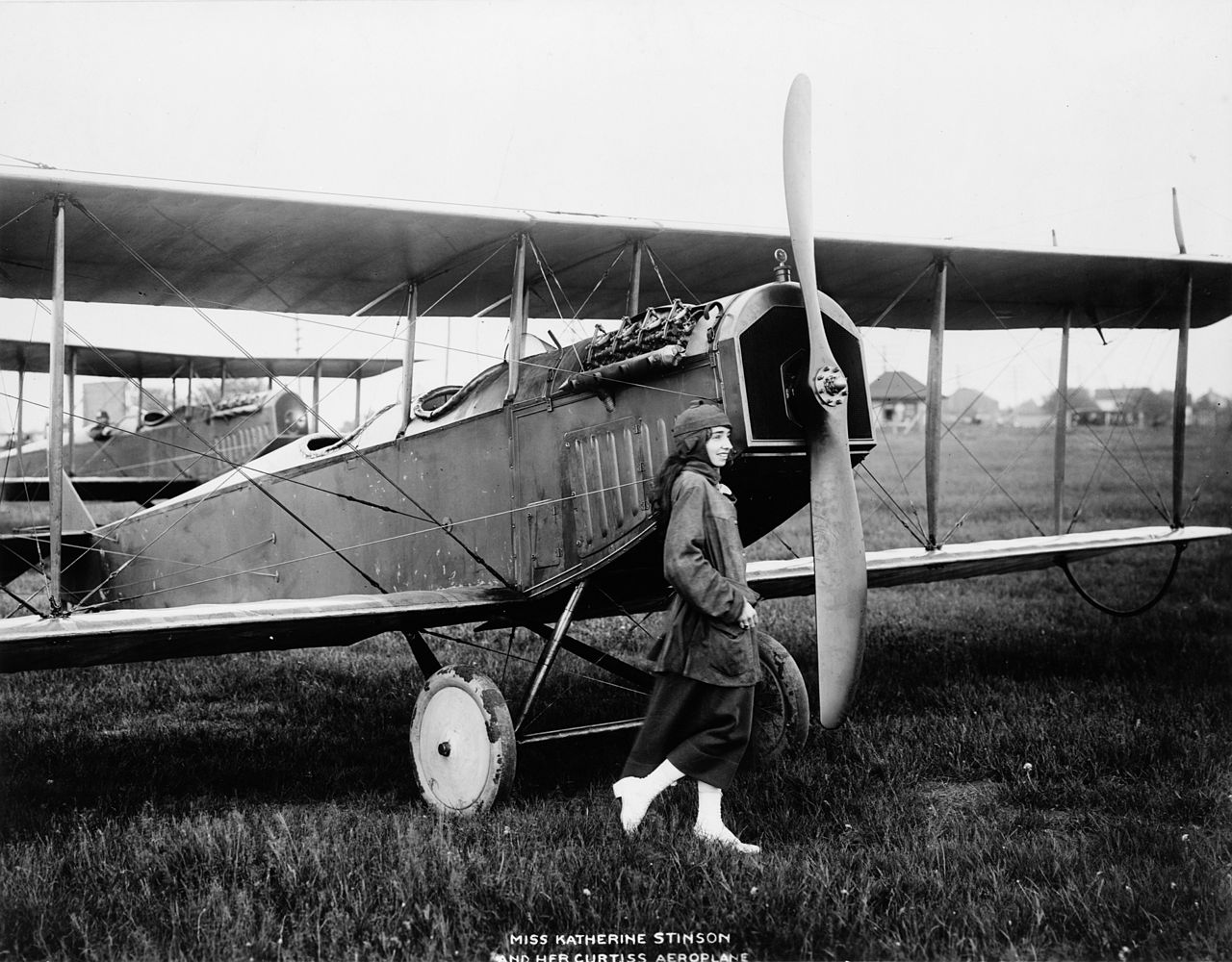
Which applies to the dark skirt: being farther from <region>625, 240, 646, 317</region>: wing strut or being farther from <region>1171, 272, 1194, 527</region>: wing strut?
<region>1171, 272, 1194, 527</region>: wing strut

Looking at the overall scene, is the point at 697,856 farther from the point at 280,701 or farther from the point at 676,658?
the point at 280,701

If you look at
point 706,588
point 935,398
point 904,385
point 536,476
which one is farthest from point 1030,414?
point 706,588

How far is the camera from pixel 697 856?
3752 mm

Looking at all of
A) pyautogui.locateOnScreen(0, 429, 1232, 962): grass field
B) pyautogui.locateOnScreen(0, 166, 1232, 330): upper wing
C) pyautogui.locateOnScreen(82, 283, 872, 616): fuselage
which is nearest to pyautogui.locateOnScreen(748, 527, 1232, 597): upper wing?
pyautogui.locateOnScreen(0, 429, 1232, 962): grass field

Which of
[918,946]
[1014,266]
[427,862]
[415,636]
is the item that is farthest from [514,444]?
[1014,266]

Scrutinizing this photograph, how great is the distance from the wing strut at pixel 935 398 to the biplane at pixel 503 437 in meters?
0.03

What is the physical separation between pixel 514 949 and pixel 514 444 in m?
2.80

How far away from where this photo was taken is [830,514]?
173 inches

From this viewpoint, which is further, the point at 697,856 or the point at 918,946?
the point at 697,856

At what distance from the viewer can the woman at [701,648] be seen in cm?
405

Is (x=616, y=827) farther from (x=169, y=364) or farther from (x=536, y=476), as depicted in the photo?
(x=169, y=364)

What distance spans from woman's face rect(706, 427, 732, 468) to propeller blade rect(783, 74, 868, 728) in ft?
1.53

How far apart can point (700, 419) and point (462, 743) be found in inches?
76.3

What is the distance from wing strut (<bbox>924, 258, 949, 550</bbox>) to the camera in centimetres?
695
